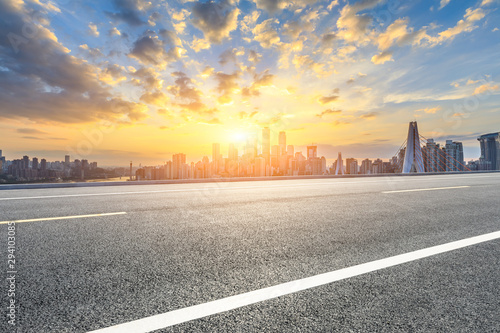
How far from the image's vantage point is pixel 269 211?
A: 5012mm

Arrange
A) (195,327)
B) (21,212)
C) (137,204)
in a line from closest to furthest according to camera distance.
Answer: (195,327)
(21,212)
(137,204)

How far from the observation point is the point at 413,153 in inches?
1356

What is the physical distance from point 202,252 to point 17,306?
1527 millimetres

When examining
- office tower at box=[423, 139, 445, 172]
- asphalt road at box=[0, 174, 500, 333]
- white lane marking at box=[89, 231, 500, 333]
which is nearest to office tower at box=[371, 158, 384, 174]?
office tower at box=[423, 139, 445, 172]

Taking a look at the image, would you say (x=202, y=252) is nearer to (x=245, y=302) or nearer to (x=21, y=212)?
(x=245, y=302)

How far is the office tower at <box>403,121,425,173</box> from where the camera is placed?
33344mm

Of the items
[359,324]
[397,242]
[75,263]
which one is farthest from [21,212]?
[397,242]

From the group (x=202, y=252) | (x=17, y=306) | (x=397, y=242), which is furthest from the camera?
(x=397, y=242)

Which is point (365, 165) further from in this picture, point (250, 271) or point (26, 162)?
point (26, 162)

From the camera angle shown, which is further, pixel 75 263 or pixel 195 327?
pixel 75 263

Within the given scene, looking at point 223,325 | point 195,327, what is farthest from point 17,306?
point 223,325

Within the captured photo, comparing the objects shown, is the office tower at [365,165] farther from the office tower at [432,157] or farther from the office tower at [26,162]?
the office tower at [26,162]

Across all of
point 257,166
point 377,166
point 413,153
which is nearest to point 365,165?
point 377,166

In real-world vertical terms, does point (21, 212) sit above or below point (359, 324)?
above
